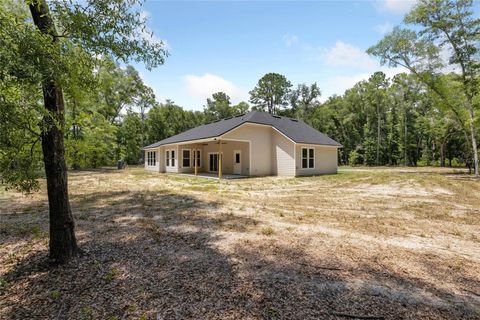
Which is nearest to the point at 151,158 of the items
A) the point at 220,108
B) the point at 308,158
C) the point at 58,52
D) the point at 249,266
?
the point at 308,158

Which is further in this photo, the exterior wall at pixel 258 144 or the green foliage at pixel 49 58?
the exterior wall at pixel 258 144

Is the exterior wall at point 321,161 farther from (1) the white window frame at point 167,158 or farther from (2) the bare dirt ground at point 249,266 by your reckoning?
(1) the white window frame at point 167,158

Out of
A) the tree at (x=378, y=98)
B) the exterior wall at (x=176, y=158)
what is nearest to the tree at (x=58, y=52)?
the exterior wall at (x=176, y=158)

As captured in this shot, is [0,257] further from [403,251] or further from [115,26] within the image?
[403,251]

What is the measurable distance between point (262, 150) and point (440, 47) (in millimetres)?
15420

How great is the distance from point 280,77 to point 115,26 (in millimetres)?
48274

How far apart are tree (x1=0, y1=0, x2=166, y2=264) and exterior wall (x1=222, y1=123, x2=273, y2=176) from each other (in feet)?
44.1

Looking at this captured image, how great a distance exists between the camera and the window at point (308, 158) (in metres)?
18.2

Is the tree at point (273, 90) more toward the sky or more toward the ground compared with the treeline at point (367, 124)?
more toward the sky

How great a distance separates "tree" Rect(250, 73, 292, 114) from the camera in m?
48.8

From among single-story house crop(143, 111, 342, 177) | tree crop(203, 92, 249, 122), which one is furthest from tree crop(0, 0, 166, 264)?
tree crop(203, 92, 249, 122)

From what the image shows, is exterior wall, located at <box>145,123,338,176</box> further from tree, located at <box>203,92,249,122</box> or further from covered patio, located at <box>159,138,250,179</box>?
tree, located at <box>203,92,249,122</box>

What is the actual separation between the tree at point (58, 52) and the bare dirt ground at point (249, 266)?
0.90 metres

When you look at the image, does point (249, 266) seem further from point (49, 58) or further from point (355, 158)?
point (355, 158)
